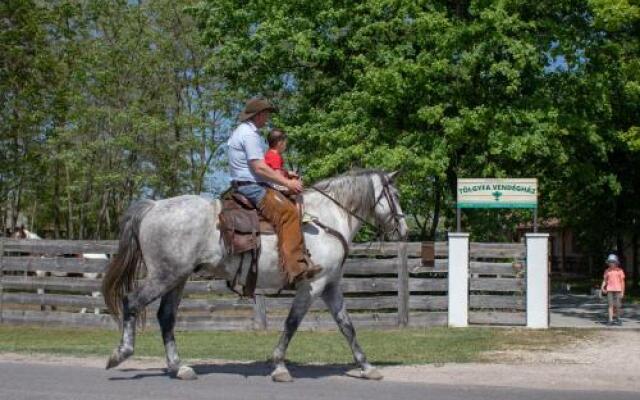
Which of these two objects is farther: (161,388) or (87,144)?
(87,144)

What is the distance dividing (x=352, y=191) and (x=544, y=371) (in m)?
3.35

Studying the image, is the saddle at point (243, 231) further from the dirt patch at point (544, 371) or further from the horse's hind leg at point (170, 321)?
the dirt patch at point (544, 371)

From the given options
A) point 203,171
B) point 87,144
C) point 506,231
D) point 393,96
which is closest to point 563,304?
point 506,231

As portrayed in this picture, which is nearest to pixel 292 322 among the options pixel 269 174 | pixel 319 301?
pixel 269 174

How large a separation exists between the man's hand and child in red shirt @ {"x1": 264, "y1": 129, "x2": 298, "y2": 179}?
0.51 ft

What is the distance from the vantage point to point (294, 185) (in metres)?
8.88

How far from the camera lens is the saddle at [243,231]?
877 cm

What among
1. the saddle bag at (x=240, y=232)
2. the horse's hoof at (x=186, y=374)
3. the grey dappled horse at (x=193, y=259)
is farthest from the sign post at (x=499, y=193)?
the horse's hoof at (x=186, y=374)

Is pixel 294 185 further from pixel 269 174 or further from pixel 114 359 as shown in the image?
pixel 114 359

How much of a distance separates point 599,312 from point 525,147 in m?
5.27

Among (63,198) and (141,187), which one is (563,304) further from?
(63,198)

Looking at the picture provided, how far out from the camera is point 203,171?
124 feet

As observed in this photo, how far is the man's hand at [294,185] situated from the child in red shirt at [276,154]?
0.16 m

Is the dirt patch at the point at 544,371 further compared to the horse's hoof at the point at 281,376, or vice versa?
the dirt patch at the point at 544,371
